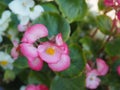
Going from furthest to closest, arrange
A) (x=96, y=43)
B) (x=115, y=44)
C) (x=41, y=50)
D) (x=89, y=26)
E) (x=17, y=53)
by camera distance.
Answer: (x=89, y=26), (x=96, y=43), (x=115, y=44), (x=17, y=53), (x=41, y=50)

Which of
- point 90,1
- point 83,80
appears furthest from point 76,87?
point 90,1

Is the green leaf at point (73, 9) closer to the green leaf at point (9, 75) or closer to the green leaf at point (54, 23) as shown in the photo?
the green leaf at point (54, 23)

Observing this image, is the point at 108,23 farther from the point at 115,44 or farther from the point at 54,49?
the point at 54,49

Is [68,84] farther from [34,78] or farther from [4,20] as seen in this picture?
[4,20]

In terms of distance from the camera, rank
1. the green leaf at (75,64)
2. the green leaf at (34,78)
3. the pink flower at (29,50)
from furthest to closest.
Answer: the green leaf at (34,78)
the green leaf at (75,64)
the pink flower at (29,50)

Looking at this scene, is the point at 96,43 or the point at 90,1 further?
the point at 90,1

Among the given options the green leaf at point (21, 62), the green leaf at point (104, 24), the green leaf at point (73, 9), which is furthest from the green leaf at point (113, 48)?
the green leaf at point (21, 62)
